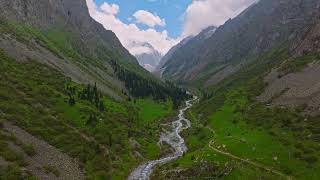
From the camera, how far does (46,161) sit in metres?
82.1

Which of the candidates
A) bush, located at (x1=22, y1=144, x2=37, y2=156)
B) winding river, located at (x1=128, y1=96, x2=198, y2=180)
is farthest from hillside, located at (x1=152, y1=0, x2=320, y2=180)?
bush, located at (x1=22, y1=144, x2=37, y2=156)

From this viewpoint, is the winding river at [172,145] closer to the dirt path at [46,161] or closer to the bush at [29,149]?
the dirt path at [46,161]

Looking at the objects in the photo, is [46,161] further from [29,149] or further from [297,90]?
[297,90]

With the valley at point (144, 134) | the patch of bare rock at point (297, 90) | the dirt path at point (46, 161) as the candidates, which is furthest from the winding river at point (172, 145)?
the patch of bare rock at point (297, 90)

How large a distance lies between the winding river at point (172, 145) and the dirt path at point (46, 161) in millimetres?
12068

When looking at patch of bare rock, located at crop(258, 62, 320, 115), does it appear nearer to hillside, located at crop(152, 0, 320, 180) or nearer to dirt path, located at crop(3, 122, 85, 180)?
hillside, located at crop(152, 0, 320, 180)

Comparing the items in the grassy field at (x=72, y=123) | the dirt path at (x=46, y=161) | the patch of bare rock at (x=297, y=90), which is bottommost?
the dirt path at (x=46, y=161)

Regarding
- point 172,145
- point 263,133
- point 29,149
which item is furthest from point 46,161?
point 263,133

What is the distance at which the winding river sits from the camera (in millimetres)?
93188

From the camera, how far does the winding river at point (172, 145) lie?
93.2m

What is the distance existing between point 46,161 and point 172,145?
52576 millimetres

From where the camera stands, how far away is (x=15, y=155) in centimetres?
7775

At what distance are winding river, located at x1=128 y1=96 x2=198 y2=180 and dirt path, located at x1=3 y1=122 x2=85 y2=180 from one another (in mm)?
12068

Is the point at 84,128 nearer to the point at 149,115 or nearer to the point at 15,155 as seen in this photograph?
the point at 15,155
